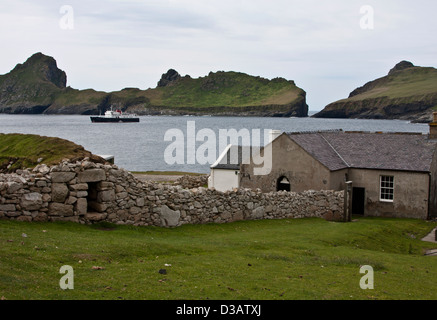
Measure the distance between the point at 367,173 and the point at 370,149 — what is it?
2.94 m

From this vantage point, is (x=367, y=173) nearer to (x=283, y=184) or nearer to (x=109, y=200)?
(x=283, y=184)

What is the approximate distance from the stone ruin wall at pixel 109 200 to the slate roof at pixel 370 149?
9972mm

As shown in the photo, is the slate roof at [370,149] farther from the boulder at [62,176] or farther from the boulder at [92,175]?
the boulder at [62,176]

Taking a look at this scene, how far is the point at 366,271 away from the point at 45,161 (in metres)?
21.8

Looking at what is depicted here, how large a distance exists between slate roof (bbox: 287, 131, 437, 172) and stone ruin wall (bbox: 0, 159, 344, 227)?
9972mm

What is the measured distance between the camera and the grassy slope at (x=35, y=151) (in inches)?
1205

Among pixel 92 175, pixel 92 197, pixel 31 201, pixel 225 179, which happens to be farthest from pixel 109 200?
pixel 225 179

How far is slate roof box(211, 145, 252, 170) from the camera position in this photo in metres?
37.9

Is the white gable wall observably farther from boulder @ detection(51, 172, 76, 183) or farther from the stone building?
boulder @ detection(51, 172, 76, 183)

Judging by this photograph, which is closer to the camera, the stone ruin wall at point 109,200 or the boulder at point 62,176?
the stone ruin wall at point 109,200

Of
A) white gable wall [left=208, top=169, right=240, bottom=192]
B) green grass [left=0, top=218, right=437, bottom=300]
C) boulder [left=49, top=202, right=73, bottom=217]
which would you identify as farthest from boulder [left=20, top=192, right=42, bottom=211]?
white gable wall [left=208, top=169, right=240, bottom=192]

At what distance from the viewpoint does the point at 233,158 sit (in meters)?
38.9

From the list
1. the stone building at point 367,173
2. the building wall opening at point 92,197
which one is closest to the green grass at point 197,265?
the building wall opening at point 92,197

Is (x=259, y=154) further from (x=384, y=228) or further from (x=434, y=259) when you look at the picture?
(x=434, y=259)
